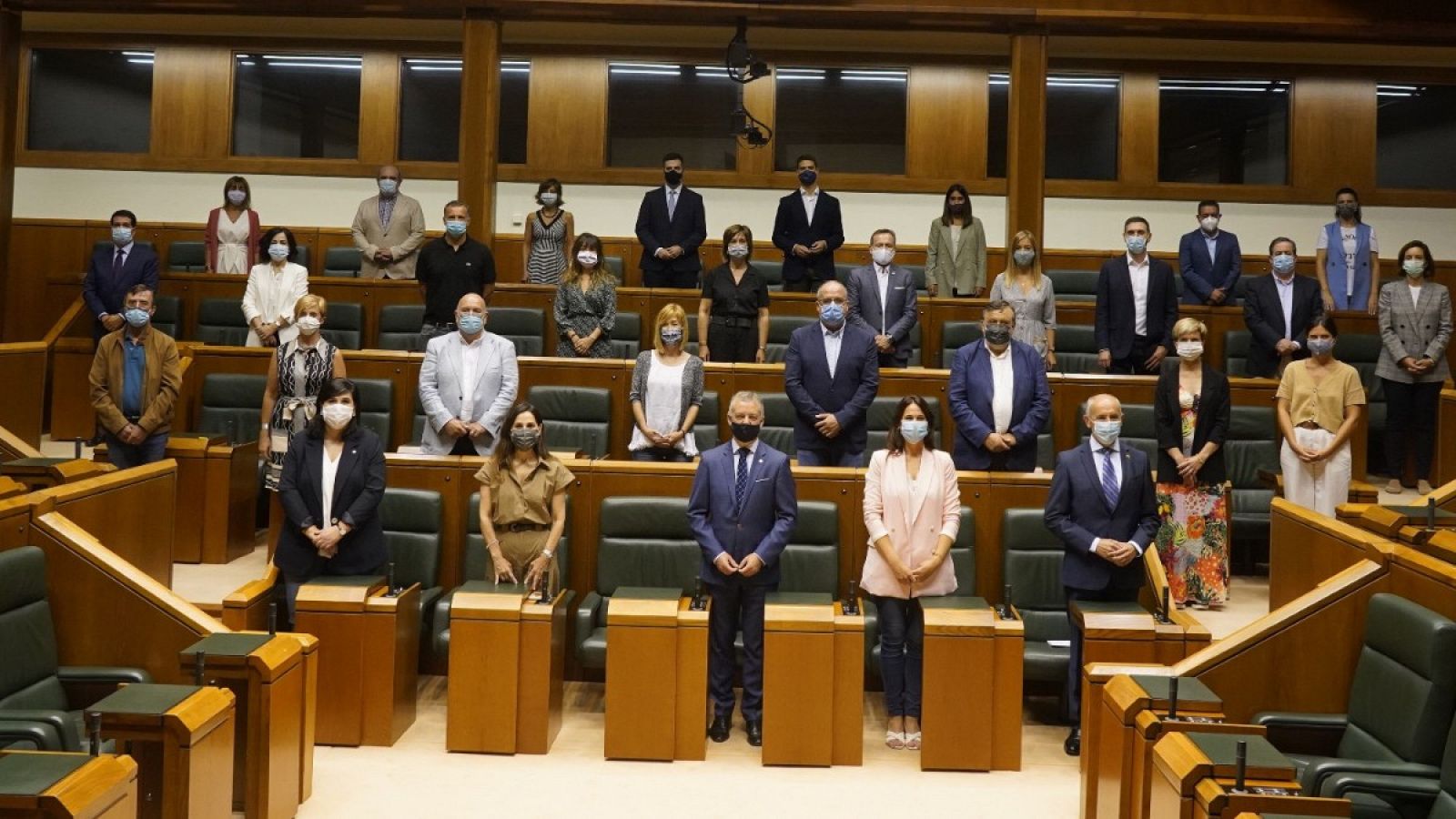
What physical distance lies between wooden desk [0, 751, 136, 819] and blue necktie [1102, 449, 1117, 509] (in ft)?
11.9

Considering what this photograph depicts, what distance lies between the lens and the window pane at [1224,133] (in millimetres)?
11195

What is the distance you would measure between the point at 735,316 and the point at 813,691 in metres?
3.07

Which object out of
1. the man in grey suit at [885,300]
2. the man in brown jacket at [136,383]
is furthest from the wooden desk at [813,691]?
the man in brown jacket at [136,383]

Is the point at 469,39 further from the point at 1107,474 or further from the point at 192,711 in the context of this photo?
the point at 192,711

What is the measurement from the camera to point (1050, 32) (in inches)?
363

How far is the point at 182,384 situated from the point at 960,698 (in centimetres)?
462

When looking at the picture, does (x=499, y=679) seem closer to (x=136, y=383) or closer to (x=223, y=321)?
(x=136, y=383)

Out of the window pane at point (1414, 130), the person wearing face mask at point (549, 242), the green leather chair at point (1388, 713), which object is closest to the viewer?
the green leather chair at point (1388, 713)

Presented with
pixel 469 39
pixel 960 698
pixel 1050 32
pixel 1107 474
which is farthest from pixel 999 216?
pixel 960 698

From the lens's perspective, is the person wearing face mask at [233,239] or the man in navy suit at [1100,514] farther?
the person wearing face mask at [233,239]

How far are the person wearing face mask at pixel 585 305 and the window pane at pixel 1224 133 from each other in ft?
18.6

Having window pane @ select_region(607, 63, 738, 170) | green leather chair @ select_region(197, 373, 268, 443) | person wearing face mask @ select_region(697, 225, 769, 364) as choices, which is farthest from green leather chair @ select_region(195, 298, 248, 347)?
window pane @ select_region(607, 63, 738, 170)

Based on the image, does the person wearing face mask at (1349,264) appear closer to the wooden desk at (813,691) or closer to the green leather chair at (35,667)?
the wooden desk at (813,691)

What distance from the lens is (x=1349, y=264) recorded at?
8.97 meters
